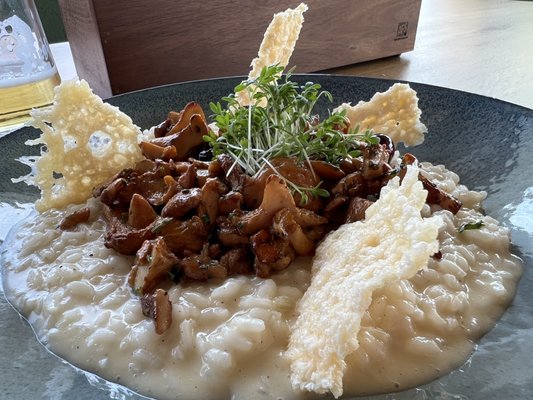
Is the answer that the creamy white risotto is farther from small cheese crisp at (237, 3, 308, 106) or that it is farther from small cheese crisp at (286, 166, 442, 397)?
small cheese crisp at (237, 3, 308, 106)

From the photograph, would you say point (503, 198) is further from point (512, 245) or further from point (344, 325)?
point (344, 325)

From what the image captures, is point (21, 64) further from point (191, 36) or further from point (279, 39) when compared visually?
point (279, 39)

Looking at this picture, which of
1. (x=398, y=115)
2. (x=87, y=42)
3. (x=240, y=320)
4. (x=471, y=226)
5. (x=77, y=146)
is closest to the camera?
(x=240, y=320)

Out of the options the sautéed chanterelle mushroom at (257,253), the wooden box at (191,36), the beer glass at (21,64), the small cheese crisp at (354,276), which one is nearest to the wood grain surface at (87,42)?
the wooden box at (191,36)

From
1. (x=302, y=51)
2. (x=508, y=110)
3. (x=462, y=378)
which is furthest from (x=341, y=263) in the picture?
(x=302, y=51)

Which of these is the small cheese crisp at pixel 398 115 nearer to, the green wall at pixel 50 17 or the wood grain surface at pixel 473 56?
the wood grain surface at pixel 473 56

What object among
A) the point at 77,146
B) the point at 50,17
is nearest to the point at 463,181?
the point at 77,146
